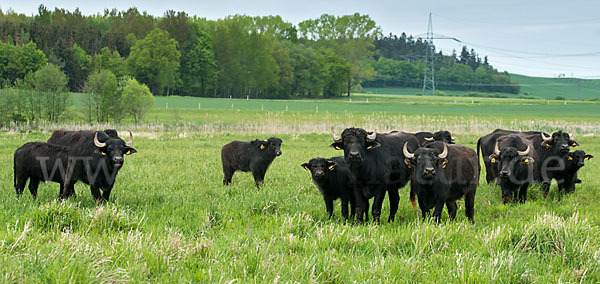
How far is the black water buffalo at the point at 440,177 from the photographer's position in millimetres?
8625

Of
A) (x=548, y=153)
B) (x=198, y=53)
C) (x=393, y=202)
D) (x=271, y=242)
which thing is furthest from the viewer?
(x=198, y=53)

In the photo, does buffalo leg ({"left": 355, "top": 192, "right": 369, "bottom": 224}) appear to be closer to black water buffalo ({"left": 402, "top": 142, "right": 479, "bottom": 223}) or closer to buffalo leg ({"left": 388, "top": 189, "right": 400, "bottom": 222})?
buffalo leg ({"left": 388, "top": 189, "right": 400, "bottom": 222})

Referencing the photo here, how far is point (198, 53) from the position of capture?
98.9m

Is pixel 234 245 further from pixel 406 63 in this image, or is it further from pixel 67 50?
pixel 406 63

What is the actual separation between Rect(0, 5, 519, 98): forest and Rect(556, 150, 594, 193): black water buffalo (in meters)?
70.3

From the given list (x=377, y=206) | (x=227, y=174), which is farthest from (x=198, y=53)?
(x=377, y=206)

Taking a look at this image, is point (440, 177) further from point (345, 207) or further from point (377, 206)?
point (345, 207)

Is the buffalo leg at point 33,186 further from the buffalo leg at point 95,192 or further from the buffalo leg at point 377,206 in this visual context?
the buffalo leg at point 377,206

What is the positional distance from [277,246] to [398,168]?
426cm

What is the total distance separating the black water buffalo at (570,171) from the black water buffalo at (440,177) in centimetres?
394

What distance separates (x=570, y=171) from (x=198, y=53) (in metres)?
92.3

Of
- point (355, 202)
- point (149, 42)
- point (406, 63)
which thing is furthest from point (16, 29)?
point (406, 63)

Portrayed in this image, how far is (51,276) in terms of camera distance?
193 inches

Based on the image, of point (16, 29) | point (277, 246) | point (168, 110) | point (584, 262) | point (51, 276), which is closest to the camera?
point (51, 276)
